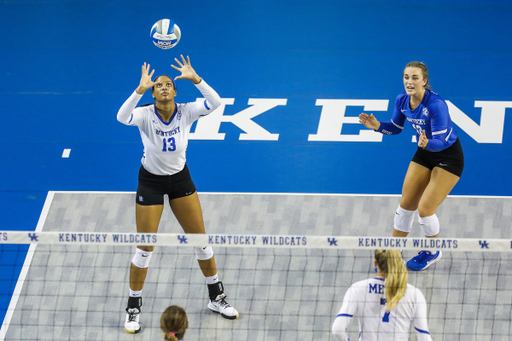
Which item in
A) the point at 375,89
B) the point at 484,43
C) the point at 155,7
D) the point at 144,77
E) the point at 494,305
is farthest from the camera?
the point at 155,7

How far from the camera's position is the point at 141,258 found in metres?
6.07

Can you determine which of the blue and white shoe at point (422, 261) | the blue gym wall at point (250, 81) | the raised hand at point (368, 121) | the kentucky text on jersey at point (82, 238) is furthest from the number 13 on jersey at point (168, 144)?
the blue and white shoe at point (422, 261)

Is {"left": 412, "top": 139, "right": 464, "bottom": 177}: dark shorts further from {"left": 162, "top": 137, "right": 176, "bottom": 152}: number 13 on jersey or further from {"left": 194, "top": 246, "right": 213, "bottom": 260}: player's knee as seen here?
{"left": 162, "top": 137, "right": 176, "bottom": 152}: number 13 on jersey

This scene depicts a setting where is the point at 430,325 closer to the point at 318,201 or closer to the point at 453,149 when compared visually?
the point at 453,149

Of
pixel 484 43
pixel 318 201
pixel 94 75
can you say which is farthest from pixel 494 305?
pixel 94 75

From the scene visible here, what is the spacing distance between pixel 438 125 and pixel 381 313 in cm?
255

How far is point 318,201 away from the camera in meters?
8.13

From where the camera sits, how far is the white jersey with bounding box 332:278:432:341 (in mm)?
4281

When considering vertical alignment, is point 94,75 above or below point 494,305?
above

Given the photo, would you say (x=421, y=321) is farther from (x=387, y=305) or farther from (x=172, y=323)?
(x=172, y=323)

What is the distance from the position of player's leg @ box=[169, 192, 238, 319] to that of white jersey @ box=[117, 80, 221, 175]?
333 millimetres

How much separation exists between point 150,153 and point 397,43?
6.58m

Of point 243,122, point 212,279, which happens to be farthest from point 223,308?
point 243,122

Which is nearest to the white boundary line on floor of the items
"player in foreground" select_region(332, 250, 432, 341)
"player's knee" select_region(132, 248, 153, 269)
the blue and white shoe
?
"player's knee" select_region(132, 248, 153, 269)
